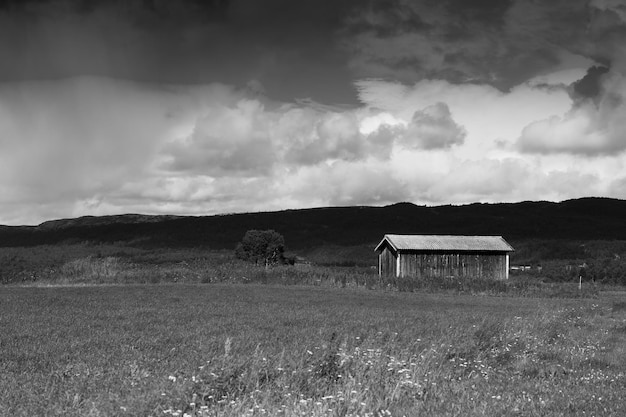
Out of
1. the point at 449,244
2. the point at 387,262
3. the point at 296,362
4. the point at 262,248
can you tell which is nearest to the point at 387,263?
the point at 387,262

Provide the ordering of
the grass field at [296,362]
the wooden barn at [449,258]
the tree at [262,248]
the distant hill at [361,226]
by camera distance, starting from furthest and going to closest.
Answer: the distant hill at [361,226] → the tree at [262,248] → the wooden barn at [449,258] → the grass field at [296,362]

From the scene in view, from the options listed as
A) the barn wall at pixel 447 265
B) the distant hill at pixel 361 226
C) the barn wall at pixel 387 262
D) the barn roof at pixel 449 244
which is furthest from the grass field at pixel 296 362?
the distant hill at pixel 361 226

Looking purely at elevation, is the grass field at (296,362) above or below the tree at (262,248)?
below

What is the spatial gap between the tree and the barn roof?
52.1 feet

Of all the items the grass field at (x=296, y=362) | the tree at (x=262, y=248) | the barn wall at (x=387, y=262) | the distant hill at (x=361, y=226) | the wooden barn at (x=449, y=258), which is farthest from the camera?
the distant hill at (x=361, y=226)

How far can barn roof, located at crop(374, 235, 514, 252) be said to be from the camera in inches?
2746

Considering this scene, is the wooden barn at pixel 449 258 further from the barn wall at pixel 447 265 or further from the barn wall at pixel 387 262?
the barn wall at pixel 387 262

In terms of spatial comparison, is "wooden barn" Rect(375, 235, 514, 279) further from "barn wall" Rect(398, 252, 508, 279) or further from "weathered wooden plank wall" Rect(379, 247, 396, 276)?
"weathered wooden plank wall" Rect(379, 247, 396, 276)

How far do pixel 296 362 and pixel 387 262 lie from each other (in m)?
60.8

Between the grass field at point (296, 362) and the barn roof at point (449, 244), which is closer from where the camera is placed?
the grass field at point (296, 362)

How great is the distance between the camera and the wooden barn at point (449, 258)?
229 feet

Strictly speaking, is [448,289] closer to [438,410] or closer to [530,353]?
[530,353]

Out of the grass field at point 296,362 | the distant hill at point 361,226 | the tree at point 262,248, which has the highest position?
the distant hill at point 361,226

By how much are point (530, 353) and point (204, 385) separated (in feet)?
35.9
